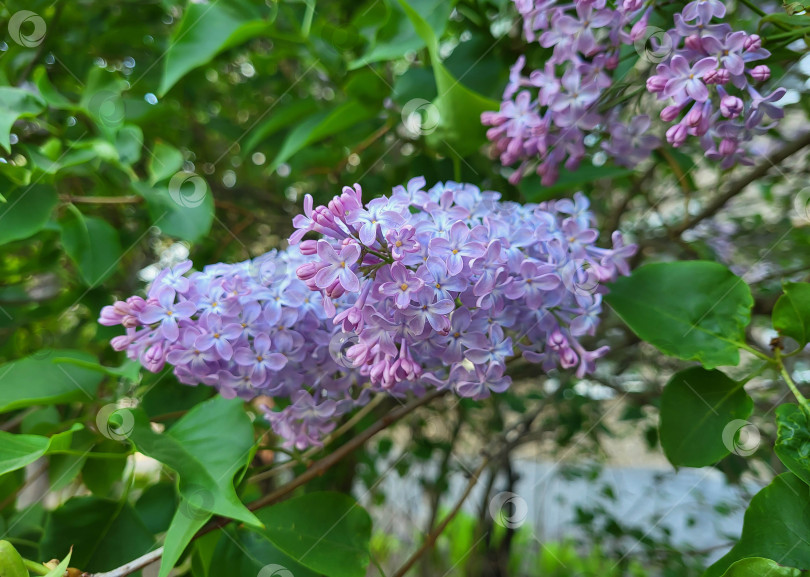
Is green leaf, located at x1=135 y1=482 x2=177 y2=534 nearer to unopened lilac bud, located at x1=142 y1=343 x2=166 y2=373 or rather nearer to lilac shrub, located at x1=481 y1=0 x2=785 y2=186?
unopened lilac bud, located at x1=142 y1=343 x2=166 y2=373

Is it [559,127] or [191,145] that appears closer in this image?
[559,127]

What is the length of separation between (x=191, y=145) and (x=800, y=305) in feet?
4.62

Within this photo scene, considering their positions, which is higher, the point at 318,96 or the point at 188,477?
the point at 188,477

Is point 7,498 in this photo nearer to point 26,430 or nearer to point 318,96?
point 26,430

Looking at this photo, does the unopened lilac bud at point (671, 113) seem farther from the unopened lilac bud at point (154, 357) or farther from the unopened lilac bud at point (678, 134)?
the unopened lilac bud at point (154, 357)

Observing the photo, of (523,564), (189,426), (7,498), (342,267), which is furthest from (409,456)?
(342,267)

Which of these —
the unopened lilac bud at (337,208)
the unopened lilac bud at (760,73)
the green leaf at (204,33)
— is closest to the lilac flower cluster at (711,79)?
the unopened lilac bud at (760,73)

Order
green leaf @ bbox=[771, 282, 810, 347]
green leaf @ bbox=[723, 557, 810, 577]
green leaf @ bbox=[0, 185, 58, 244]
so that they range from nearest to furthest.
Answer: green leaf @ bbox=[723, 557, 810, 577]
green leaf @ bbox=[771, 282, 810, 347]
green leaf @ bbox=[0, 185, 58, 244]

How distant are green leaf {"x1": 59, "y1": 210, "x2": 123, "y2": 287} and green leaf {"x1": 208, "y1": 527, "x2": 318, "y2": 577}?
392 mm

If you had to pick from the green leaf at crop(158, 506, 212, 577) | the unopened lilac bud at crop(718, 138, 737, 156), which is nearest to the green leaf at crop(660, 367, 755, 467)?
the unopened lilac bud at crop(718, 138, 737, 156)

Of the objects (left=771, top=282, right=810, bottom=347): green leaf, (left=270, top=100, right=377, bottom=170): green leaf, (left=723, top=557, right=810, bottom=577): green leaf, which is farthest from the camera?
(left=270, top=100, right=377, bottom=170): green leaf

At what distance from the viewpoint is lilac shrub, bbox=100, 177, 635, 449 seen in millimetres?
547

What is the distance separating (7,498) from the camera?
0.87 meters

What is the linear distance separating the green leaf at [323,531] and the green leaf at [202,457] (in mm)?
81
